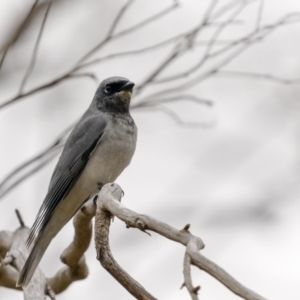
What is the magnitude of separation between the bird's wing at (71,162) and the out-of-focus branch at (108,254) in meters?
1.80

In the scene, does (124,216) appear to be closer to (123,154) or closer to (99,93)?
(123,154)

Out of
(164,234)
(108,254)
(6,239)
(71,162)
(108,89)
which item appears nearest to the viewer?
(164,234)

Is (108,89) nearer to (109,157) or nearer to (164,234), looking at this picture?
(109,157)

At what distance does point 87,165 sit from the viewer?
18.6 ft

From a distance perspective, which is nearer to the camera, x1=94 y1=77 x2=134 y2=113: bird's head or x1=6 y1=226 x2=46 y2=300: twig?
x1=6 y1=226 x2=46 y2=300: twig

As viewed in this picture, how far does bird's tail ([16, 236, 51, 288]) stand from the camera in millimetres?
4957

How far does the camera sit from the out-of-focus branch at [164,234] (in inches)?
92.4

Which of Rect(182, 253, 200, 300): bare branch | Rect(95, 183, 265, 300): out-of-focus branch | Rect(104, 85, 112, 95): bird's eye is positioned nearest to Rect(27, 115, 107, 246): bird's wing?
Rect(104, 85, 112, 95): bird's eye

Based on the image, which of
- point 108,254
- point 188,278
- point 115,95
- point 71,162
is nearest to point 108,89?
point 115,95

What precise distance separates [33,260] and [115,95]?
1695mm

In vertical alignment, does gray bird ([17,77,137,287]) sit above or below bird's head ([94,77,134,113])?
below

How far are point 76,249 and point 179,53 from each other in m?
1.82

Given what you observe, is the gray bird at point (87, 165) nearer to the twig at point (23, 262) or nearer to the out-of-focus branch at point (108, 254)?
the twig at point (23, 262)

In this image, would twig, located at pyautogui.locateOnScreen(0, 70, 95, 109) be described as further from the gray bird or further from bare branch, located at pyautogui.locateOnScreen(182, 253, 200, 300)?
bare branch, located at pyautogui.locateOnScreen(182, 253, 200, 300)
